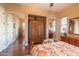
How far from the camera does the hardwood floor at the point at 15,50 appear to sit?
5.75 ft

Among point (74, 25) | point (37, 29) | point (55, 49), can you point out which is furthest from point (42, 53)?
point (74, 25)

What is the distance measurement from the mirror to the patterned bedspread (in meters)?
Result: 0.25

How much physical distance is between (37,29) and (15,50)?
0.52 m

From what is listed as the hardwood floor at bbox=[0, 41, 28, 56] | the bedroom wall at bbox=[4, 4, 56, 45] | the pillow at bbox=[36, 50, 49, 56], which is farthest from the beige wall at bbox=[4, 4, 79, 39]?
the hardwood floor at bbox=[0, 41, 28, 56]

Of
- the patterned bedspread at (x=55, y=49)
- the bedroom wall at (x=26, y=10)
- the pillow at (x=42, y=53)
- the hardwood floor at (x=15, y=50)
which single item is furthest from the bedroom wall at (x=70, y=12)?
the hardwood floor at (x=15, y=50)

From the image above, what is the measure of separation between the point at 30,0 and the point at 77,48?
1060 mm

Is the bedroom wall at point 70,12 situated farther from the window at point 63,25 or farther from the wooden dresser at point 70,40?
the wooden dresser at point 70,40

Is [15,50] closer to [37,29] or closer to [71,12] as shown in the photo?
[37,29]

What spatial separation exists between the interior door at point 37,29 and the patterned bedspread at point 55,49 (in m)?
0.12

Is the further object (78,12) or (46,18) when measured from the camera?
(46,18)

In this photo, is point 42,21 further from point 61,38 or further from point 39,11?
point 61,38

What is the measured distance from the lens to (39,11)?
1.90 meters

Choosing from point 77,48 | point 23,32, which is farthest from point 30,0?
point 77,48

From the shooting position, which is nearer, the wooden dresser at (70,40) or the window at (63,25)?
the wooden dresser at (70,40)
